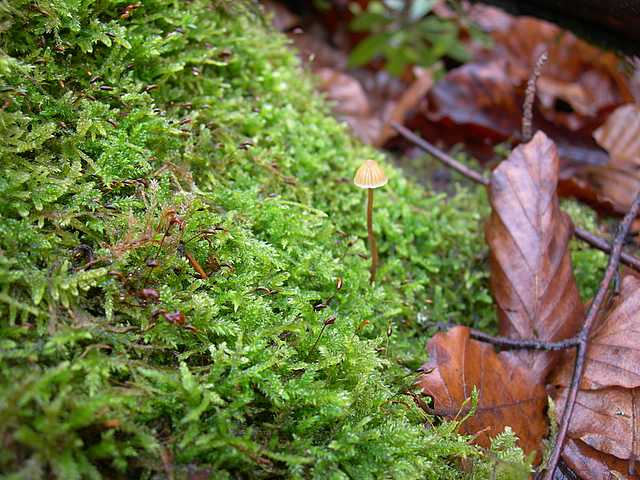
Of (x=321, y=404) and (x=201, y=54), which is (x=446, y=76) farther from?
(x=321, y=404)

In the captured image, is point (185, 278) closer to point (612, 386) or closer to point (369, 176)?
point (369, 176)

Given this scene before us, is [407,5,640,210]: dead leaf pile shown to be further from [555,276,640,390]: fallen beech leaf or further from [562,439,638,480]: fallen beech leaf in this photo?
[562,439,638,480]: fallen beech leaf

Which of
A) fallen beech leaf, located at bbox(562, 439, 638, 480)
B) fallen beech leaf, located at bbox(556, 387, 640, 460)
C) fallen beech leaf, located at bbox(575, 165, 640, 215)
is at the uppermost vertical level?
fallen beech leaf, located at bbox(575, 165, 640, 215)

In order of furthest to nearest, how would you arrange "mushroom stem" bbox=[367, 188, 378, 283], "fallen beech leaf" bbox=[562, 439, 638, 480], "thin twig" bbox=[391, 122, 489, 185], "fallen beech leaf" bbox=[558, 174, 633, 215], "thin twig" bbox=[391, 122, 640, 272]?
"fallen beech leaf" bbox=[558, 174, 633, 215] → "thin twig" bbox=[391, 122, 489, 185] → "thin twig" bbox=[391, 122, 640, 272] → "mushroom stem" bbox=[367, 188, 378, 283] → "fallen beech leaf" bbox=[562, 439, 638, 480]

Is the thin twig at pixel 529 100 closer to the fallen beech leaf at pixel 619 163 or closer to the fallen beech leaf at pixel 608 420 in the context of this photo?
the fallen beech leaf at pixel 619 163

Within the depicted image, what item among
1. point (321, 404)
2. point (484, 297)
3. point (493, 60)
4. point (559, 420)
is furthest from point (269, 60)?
point (493, 60)

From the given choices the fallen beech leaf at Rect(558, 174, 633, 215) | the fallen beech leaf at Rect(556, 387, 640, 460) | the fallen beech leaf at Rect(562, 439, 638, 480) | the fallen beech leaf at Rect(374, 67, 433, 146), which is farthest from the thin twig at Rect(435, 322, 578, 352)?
the fallen beech leaf at Rect(374, 67, 433, 146)

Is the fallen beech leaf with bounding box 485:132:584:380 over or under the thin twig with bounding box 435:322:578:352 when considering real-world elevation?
over

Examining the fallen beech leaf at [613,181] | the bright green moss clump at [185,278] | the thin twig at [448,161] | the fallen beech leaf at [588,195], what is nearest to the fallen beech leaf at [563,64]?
the fallen beech leaf at [613,181]
